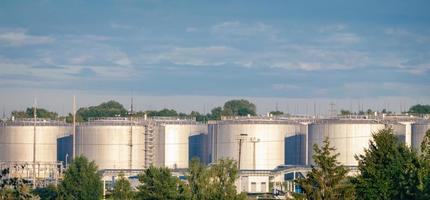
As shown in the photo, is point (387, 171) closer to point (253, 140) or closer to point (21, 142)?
point (253, 140)

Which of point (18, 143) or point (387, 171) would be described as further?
point (18, 143)

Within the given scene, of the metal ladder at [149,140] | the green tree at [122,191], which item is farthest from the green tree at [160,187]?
the metal ladder at [149,140]

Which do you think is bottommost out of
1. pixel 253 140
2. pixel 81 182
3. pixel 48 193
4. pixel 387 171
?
pixel 48 193

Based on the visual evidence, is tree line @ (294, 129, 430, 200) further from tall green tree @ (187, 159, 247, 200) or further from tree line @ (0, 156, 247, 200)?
tree line @ (0, 156, 247, 200)

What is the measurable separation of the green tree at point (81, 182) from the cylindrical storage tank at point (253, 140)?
53113 millimetres

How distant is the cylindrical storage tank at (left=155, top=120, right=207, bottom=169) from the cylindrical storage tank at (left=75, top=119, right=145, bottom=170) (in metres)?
2.87

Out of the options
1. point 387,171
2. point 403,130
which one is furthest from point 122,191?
point 403,130

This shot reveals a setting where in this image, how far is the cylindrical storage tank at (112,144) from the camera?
132 m

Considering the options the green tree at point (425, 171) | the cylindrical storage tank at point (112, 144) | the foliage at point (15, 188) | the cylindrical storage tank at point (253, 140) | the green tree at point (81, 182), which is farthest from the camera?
the cylindrical storage tank at point (112, 144)

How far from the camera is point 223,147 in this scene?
131 meters

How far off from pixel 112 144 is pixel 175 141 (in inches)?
368

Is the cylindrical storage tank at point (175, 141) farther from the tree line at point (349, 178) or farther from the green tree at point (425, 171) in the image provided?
the green tree at point (425, 171)

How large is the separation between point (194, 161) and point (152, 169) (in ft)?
16.9

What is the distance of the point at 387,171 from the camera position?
43594 mm
